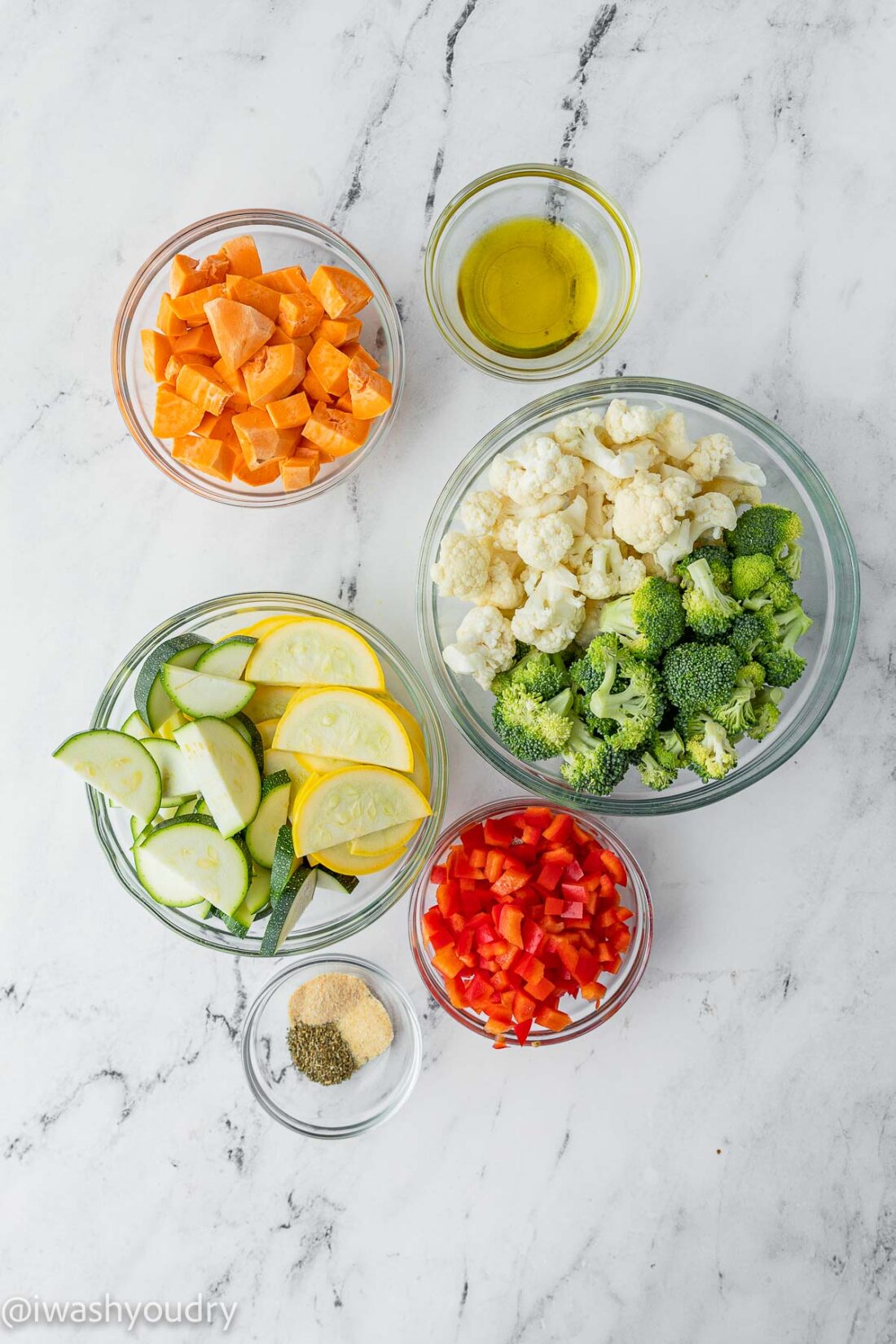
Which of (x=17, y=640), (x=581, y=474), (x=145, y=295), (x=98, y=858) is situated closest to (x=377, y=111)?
(x=145, y=295)

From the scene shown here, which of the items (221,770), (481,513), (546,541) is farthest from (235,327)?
(221,770)

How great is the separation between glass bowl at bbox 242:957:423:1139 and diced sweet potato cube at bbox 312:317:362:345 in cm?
139

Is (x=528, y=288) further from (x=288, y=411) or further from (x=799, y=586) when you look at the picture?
(x=799, y=586)

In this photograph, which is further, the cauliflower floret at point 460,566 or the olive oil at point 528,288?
the olive oil at point 528,288

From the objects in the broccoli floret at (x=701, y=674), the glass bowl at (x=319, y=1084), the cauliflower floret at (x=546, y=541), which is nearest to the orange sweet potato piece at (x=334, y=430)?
the cauliflower floret at (x=546, y=541)

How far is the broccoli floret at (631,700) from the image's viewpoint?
170 centimetres

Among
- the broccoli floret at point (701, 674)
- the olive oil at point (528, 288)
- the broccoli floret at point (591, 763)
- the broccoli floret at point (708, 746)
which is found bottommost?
the broccoli floret at point (591, 763)

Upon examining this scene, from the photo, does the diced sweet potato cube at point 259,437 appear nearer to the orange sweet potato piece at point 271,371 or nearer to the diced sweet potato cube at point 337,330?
the orange sweet potato piece at point 271,371

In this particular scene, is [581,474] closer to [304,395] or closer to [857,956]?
[304,395]

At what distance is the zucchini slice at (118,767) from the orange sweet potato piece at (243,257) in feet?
3.30

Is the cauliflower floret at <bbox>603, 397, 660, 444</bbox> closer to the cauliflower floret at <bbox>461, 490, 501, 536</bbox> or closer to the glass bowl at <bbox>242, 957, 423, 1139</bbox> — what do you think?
the cauliflower floret at <bbox>461, 490, 501, 536</bbox>

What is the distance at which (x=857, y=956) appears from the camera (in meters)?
2.15

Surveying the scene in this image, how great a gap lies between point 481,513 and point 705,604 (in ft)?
1.56

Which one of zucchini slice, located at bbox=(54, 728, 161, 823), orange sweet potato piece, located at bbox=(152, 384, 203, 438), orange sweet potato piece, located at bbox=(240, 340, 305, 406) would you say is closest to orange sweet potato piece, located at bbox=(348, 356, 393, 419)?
orange sweet potato piece, located at bbox=(240, 340, 305, 406)
